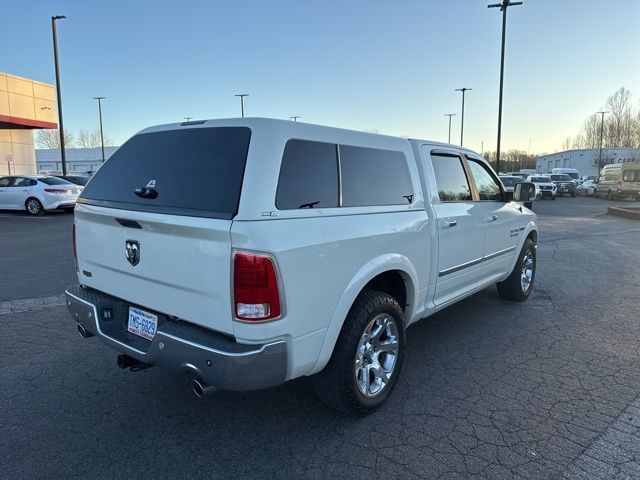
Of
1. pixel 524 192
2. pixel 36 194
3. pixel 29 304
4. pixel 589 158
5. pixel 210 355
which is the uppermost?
pixel 589 158

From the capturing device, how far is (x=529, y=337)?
4711mm

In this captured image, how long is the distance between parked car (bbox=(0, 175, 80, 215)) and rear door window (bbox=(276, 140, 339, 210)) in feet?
51.2

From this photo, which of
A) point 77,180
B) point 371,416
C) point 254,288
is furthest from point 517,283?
point 77,180

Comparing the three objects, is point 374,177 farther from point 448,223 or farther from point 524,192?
point 524,192

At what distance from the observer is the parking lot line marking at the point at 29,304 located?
5.44 metres

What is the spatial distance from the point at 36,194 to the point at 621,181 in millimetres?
30899

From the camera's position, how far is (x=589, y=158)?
233ft

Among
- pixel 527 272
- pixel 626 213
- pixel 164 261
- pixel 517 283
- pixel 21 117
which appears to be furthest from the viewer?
pixel 21 117

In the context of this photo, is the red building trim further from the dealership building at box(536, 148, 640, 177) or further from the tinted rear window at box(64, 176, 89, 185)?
the dealership building at box(536, 148, 640, 177)

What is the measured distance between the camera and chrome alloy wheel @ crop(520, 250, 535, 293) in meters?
5.83

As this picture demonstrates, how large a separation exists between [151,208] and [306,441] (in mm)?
1719

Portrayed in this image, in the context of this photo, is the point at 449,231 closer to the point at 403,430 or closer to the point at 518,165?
the point at 403,430

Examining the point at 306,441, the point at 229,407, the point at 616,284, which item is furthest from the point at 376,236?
the point at 616,284

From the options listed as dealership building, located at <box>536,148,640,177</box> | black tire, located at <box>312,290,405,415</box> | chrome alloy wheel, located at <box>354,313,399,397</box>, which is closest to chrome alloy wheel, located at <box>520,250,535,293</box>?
chrome alloy wheel, located at <box>354,313,399,397</box>
